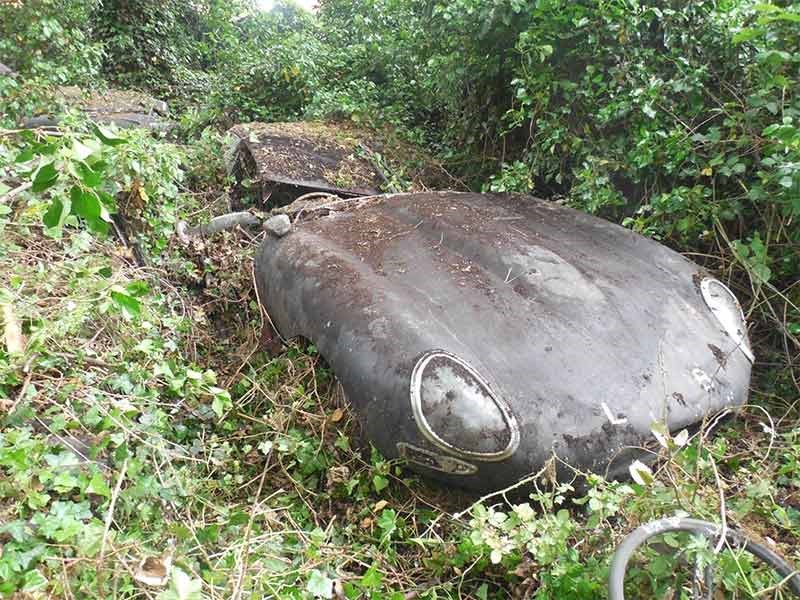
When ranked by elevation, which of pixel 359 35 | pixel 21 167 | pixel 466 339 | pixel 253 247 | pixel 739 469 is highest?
pixel 359 35

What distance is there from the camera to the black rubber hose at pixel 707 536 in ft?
4.69

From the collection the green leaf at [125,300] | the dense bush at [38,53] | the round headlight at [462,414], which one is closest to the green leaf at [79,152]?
the green leaf at [125,300]

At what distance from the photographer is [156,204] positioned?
3.48 m

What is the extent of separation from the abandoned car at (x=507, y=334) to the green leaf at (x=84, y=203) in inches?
37.3

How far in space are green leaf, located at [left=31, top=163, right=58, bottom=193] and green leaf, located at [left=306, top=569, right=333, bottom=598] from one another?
1.28 metres

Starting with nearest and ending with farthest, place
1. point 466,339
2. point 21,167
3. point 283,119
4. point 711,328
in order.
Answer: point 466,339
point 711,328
point 21,167
point 283,119

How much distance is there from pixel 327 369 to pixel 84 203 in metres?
1.28

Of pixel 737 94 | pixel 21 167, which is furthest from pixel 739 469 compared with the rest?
pixel 21 167

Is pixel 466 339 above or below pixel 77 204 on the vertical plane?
below

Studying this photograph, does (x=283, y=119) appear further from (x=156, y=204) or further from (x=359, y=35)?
(x=156, y=204)

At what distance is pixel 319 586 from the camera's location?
62.4 inches

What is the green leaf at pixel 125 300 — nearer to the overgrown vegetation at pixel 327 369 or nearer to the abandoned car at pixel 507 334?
the overgrown vegetation at pixel 327 369

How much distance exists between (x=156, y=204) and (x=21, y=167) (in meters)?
1.06

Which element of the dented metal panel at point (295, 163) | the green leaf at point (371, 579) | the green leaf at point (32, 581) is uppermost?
the dented metal panel at point (295, 163)
